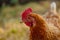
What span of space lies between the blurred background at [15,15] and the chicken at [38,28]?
196 centimetres

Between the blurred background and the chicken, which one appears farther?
the blurred background

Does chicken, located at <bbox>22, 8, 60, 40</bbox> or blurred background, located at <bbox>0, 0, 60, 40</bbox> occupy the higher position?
chicken, located at <bbox>22, 8, 60, 40</bbox>

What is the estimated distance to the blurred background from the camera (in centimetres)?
779

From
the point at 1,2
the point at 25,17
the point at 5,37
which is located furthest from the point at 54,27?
the point at 1,2

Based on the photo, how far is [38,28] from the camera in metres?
4.72

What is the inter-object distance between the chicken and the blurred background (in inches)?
77.2

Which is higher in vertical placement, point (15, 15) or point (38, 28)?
point (38, 28)

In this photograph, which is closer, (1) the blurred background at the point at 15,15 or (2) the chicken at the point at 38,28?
(2) the chicken at the point at 38,28

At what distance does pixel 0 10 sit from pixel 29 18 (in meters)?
6.59

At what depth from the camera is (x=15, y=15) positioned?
10531 millimetres

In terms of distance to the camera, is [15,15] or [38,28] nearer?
[38,28]

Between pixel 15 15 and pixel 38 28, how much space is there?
587 centimetres

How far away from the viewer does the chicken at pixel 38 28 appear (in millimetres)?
4680

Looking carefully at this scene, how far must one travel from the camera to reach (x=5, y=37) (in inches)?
305
